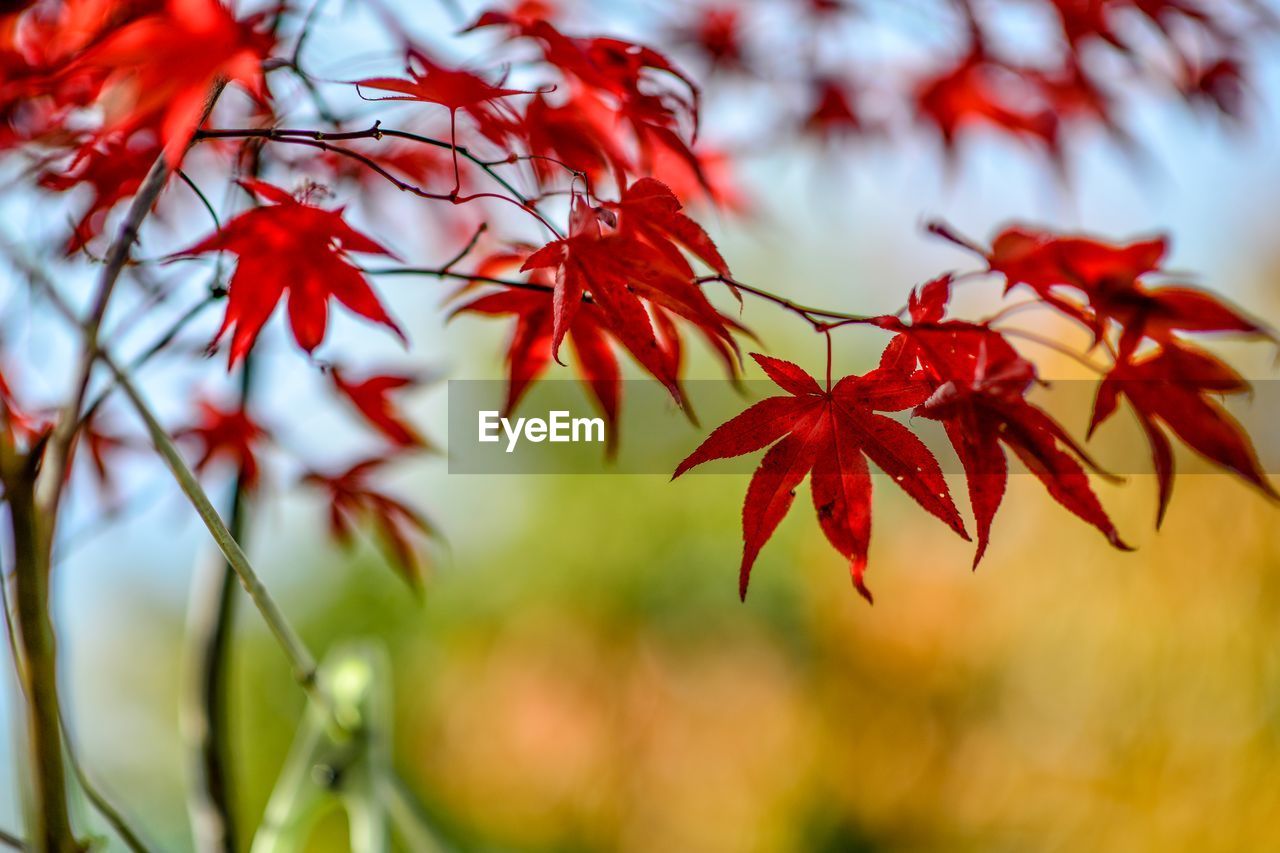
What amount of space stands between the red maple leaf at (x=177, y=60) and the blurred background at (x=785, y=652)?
184 cm

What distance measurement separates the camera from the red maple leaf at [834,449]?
1.55ft

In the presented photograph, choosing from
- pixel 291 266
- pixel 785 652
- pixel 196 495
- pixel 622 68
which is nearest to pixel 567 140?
pixel 622 68

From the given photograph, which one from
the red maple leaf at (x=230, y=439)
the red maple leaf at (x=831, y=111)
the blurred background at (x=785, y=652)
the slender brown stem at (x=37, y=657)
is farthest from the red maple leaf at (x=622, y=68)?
the blurred background at (x=785, y=652)

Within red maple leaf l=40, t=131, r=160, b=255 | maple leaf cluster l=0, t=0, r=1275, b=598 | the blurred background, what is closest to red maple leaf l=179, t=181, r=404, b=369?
maple leaf cluster l=0, t=0, r=1275, b=598

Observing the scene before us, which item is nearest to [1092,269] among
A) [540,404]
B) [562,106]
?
[562,106]

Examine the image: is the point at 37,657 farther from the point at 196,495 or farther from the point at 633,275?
the point at 633,275

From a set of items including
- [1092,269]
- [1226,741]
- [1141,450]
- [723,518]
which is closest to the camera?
[1092,269]

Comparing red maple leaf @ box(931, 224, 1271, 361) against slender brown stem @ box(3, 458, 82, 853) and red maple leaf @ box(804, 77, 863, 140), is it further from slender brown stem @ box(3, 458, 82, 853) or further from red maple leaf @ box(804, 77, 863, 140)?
red maple leaf @ box(804, 77, 863, 140)

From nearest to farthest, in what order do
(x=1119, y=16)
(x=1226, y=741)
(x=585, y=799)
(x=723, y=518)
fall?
(x=1119, y=16), (x=1226, y=741), (x=585, y=799), (x=723, y=518)

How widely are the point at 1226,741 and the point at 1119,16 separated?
6.42 ft

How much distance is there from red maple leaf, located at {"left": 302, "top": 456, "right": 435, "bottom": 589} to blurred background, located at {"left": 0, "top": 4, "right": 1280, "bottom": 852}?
1438mm

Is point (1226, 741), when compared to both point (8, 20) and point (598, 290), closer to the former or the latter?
point (598, 290)

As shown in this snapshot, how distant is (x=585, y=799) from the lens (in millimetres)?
3521

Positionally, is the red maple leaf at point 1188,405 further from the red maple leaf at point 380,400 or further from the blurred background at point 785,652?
the blurred background at point 785,652
